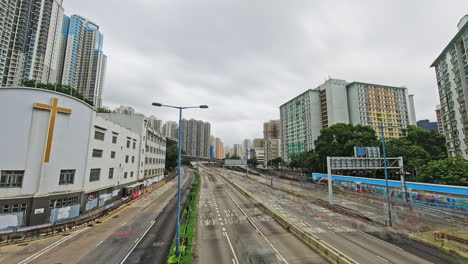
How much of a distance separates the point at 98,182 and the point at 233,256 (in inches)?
982

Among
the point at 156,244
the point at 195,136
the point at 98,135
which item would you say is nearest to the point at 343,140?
the point at 156,244

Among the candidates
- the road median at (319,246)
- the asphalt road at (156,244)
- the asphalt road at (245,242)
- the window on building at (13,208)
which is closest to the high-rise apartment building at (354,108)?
the asphalt road at (245,242)

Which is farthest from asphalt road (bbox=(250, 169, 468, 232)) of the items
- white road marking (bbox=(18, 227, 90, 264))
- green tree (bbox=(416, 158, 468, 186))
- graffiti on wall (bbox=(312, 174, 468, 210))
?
white road marking (bbox=(18, 227, 90, 264))

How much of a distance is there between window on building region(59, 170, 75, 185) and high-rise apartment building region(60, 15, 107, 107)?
315 ft

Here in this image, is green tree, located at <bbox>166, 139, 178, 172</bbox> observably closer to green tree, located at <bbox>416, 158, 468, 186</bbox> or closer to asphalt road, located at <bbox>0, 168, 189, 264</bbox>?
asphalt road, located at <bbox>0, 168, 189, 264</bbox>

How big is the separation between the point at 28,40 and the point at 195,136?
116 metres

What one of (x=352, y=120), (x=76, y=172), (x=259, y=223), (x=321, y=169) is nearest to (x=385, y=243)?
(x=259, y=223)

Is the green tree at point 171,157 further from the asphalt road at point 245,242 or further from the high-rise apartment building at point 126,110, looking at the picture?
the asphalt road at point 245,242

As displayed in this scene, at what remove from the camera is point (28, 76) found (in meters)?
87.6

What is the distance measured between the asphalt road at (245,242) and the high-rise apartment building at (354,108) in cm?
9562

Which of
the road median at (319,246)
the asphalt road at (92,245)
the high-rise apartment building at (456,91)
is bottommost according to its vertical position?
the asphalt road at (92,245)

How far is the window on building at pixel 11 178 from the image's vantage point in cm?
2047

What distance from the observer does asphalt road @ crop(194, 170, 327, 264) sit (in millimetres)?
15172

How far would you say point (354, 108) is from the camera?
106m
